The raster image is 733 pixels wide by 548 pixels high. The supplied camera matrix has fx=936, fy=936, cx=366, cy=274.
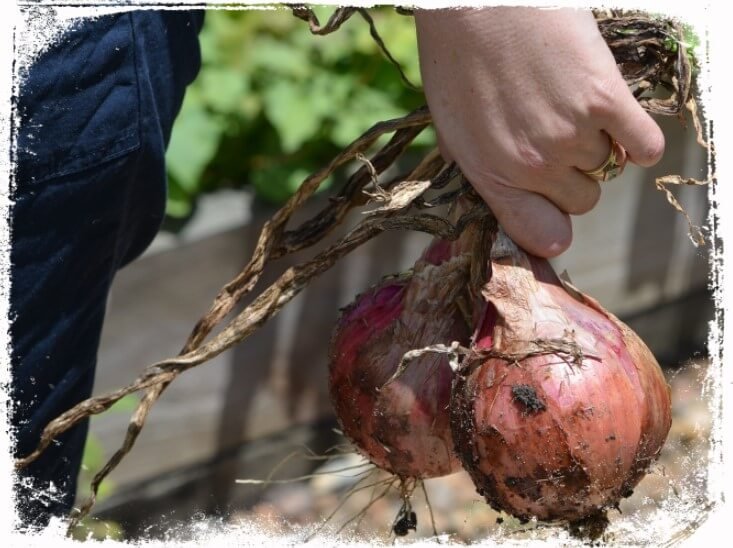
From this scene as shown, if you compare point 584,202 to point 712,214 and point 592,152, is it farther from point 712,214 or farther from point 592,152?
point 712,214

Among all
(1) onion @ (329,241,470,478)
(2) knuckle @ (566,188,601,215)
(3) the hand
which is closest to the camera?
(3) the hand

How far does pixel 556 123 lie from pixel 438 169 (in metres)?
0.30

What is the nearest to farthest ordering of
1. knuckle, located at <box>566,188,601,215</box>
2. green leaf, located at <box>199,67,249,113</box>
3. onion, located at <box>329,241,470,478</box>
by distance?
knuckle, located at <box>566,188,601,215</box> → onion, located at <box>329,241,470,478</box> → green leaf, located at <box>199,67,249,113</box>

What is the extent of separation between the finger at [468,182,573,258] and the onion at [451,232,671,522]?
38 millimetres

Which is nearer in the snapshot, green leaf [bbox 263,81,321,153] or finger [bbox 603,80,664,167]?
finger [bbox 603,80,664,167]

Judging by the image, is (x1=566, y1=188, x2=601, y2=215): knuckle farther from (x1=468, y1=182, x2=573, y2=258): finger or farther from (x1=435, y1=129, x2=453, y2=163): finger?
(x1=435, y1=129, x2=453, y2=163): finger

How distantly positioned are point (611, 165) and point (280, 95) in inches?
59.1

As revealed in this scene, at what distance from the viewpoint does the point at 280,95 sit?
229 centimetres

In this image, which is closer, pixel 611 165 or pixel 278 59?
pixel 611 165

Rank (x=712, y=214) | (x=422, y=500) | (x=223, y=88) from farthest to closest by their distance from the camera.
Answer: (x=422, y=500), (x=223, y=88), (x=712, y=214)

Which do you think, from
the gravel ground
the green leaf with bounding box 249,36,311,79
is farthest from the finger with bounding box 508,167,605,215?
the green leaf with bounding box 249,36,311,79

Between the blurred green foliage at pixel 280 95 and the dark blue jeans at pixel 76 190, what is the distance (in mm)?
1047

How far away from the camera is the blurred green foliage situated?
2275 millimetres

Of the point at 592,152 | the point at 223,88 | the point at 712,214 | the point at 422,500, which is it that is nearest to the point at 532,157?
the point at 592,152
